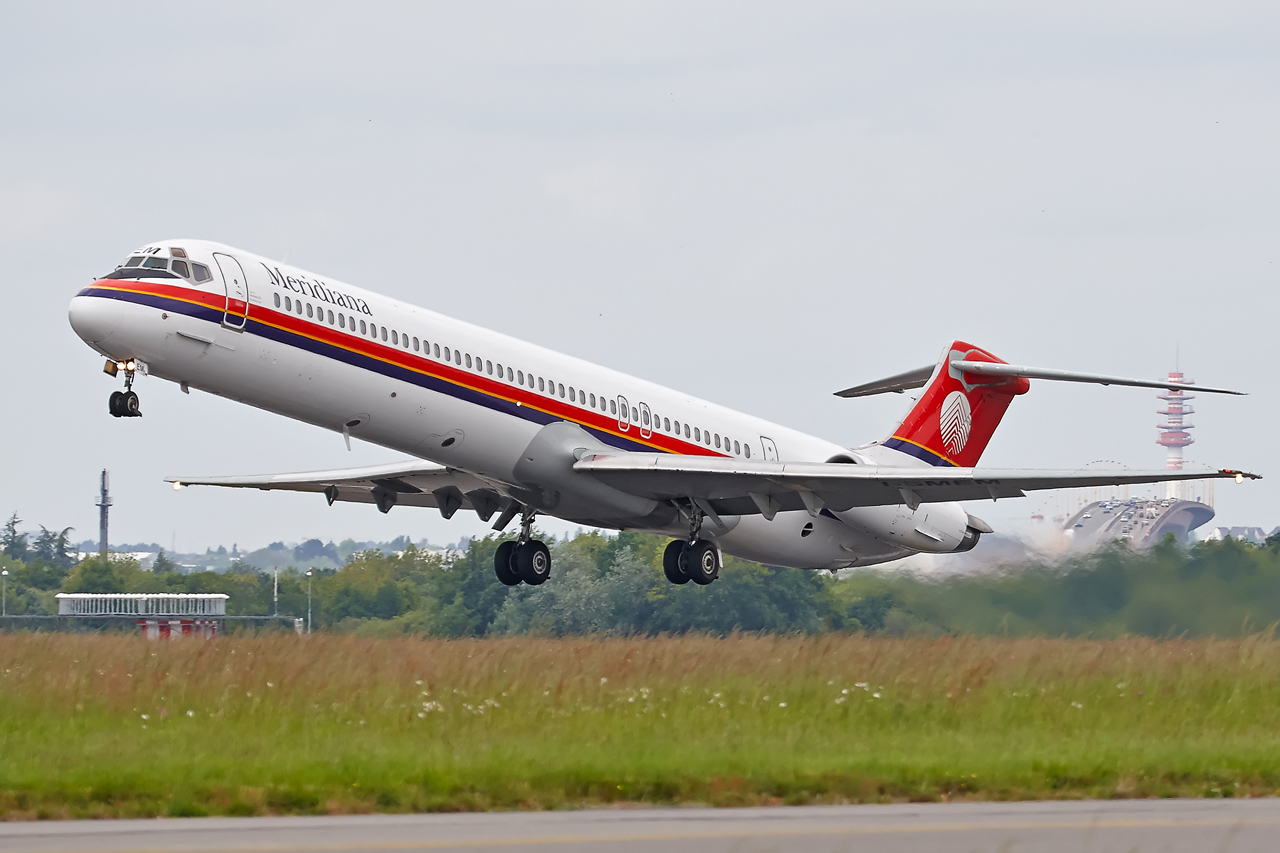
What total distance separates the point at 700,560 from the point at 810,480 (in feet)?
9.22

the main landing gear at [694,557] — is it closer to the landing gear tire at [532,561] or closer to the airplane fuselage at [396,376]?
the airplane fuselage at [396,376]

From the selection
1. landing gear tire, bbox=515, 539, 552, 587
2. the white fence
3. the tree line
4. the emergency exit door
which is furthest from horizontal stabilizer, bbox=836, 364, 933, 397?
the white fence

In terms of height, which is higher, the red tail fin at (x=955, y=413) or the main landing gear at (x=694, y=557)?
the red tail fin at (x=955, y=413)

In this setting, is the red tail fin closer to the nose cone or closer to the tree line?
the tree line

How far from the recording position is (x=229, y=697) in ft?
65.1

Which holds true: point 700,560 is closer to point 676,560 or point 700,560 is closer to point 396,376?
point 676,560

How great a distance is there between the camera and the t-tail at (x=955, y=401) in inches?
1358

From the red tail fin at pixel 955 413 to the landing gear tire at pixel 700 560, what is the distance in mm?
6552

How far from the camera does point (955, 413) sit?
34.9m

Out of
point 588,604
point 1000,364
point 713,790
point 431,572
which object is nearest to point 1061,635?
point 1000,364

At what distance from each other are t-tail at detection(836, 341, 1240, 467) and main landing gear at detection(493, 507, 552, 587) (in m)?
7.99

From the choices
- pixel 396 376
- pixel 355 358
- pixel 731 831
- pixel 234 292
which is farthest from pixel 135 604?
pixel 731 831

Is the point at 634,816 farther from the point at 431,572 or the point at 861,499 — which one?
the point at 431,572

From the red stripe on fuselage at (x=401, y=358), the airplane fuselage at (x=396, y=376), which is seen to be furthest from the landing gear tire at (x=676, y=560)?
the red stripe on fuselage at (x=401, y=358)
